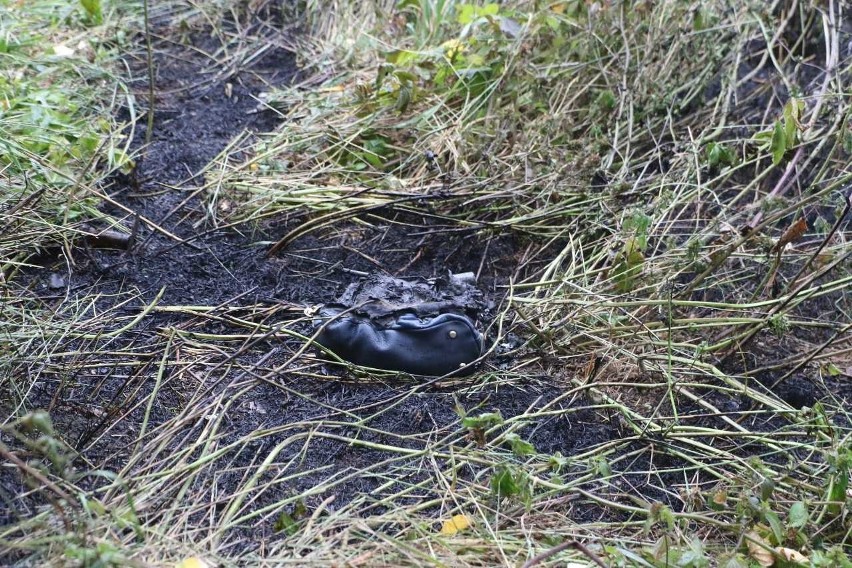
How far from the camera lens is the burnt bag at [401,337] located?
7.91ft

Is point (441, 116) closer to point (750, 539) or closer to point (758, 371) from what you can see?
point (758, 371)

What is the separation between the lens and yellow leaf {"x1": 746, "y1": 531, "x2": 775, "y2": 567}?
182cm

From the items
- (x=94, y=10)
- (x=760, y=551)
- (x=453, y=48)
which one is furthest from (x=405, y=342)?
(x=94, y=10)

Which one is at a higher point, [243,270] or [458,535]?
[458,535]

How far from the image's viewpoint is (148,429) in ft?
6.96

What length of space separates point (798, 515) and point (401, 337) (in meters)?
1.13

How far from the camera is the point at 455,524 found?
1.89 meters

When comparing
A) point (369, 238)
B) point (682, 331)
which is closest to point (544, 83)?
point (369, 238)

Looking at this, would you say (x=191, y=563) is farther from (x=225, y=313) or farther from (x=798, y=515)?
(x=798, y=515)

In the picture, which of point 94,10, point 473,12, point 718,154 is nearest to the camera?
point 718,154

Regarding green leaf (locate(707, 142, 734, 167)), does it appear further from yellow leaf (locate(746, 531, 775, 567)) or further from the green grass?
yellow leaf (locate(746, 531, 775, 567))

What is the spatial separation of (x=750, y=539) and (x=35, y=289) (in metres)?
2.17

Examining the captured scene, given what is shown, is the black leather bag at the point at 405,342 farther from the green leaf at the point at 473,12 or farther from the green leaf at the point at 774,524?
the green leaf at the point at 473,12

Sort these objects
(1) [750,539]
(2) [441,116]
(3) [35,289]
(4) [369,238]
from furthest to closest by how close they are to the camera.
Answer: (2) [441,116] → (4) [369,238] → (3) [35,289] → (1) [750,539]
